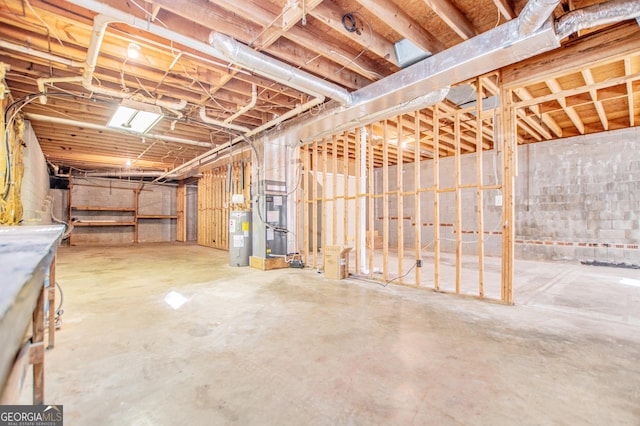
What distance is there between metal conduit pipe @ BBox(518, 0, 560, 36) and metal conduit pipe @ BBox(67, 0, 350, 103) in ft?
6.69

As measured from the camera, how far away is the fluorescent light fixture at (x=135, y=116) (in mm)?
4472

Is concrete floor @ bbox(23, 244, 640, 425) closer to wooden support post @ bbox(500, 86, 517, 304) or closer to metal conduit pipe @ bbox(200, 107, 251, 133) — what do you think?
wooden support post @ bbox(500, 86, 517, 304)

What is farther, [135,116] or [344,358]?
[135,116]

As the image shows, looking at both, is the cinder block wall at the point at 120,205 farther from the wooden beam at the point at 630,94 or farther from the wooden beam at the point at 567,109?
the wooden beam at the point at 630,94

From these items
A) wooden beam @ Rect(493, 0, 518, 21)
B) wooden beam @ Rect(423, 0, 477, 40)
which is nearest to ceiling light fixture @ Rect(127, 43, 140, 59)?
wooden beam @ Rect(423, 0, 477, 40)

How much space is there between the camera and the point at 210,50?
3162mm

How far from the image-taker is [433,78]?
338 cm

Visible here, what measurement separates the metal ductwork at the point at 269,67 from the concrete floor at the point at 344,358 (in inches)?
107

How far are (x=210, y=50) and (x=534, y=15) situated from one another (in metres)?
3.06

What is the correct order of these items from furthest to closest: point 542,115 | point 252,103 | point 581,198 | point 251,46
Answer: point 581,198, point 542,115, point 252,103, point 251,46

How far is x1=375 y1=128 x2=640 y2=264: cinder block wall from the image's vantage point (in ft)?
20.0

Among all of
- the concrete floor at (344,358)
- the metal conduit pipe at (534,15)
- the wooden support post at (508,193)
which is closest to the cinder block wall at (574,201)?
the concrete floor at (344,358)

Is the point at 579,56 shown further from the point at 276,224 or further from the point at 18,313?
the point at 276,224

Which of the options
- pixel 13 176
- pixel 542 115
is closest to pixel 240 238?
pixel 13 176
